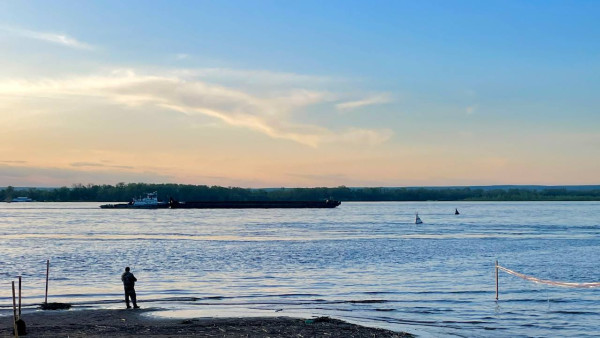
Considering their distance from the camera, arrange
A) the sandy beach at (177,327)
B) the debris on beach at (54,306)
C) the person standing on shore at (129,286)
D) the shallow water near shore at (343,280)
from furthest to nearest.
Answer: the person standing on shore at (129,286) → the debris on beach at (54,306) → the shallow water near shore at (343,280) → the sandy beach at (177,327)

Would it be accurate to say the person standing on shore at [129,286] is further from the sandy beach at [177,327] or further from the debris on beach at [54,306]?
the debris on beach at [54,306]

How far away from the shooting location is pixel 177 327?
1034 inches

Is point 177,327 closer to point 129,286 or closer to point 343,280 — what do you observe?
point 129,286

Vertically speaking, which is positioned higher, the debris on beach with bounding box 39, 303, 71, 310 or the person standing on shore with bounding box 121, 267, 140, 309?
the person standing on shore with bounding box 121, 267, 140, 309

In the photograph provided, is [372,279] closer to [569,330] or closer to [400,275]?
[400,275]

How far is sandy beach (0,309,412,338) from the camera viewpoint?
81.4 feet

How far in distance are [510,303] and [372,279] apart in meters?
12.0

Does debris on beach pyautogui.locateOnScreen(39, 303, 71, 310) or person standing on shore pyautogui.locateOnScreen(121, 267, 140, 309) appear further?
person standing on shore pyautogui.locateOnScreen(121, 267, 140, 309)

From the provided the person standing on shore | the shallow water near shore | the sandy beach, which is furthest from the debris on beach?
the person standing on shore

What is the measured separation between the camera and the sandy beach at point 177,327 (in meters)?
24.8

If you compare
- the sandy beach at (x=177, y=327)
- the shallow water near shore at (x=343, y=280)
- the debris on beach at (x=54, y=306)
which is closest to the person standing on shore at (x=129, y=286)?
the shallow water near shore at (x=343, y=280)

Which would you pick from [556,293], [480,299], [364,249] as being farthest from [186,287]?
[364,249]

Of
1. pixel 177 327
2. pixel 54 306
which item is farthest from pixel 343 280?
pixel 177 327

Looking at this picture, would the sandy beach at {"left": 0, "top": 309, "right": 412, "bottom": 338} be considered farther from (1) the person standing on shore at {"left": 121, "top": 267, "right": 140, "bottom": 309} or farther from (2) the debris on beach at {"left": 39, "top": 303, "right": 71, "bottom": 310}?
(1) the person standing on shore at {"left": 121, "top": 267, "right": 140, "bottom": 309}
